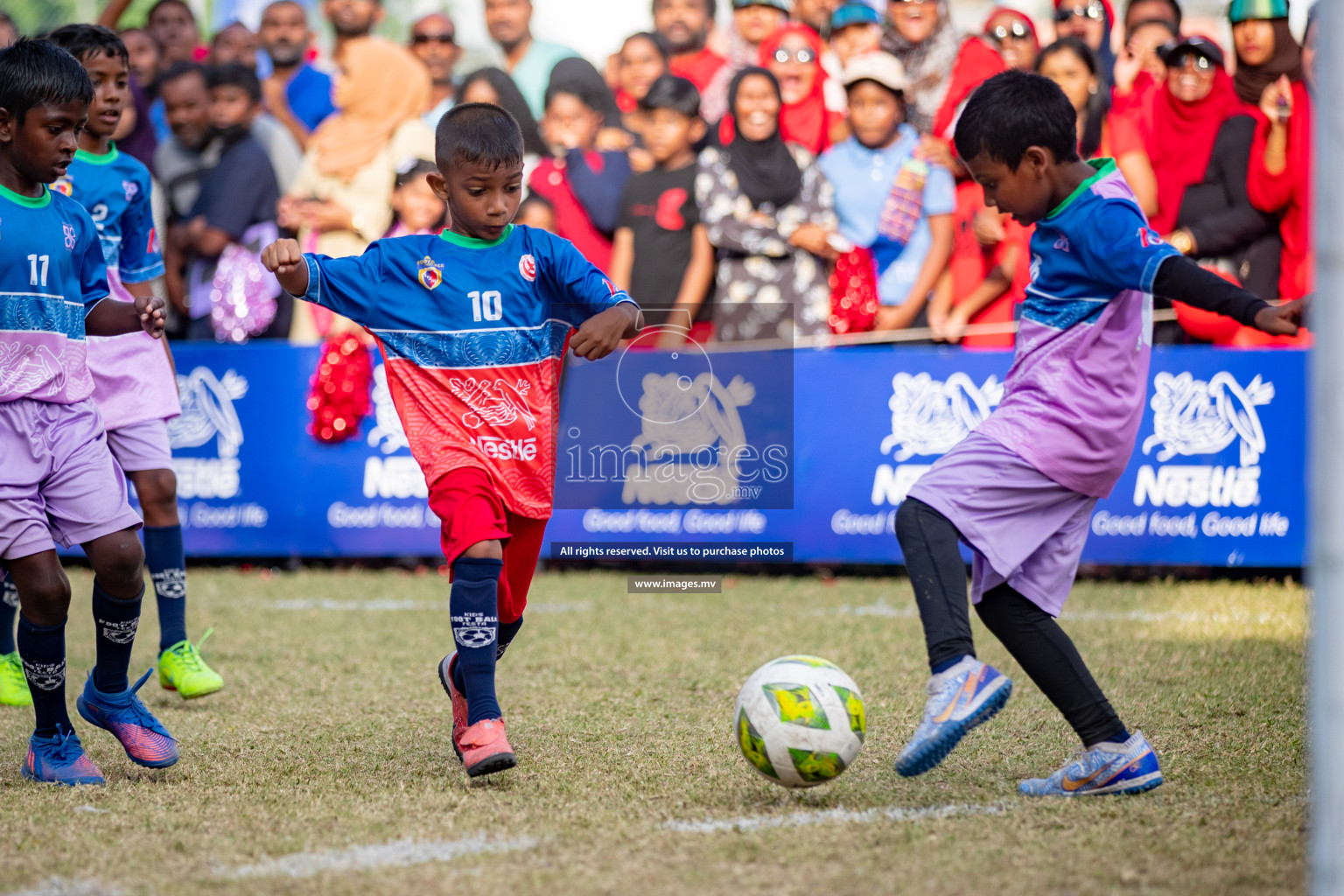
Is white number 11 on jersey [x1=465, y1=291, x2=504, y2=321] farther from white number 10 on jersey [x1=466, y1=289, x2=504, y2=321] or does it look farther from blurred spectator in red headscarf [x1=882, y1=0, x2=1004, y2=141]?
blurred spectator in red headscarf [x1=882, y1=0, x2=1004, y2=141]

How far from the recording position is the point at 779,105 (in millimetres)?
8586

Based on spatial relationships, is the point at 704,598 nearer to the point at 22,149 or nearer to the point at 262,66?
the point at 22,149

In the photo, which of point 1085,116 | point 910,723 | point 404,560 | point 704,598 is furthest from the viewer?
point 404,560

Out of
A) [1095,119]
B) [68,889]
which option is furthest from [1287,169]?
[68,889]

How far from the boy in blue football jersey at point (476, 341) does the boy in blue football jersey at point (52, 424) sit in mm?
660

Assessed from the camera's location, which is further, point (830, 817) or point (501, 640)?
point (501, 640)

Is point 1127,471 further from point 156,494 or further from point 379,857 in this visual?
point 379,857

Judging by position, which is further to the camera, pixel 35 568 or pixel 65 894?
pixel 35 568

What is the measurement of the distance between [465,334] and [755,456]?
3.82 metres

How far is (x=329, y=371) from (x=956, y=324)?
→ 3.82 m

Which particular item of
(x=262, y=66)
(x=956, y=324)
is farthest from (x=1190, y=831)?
(x=262, y=66)

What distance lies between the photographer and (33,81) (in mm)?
3693

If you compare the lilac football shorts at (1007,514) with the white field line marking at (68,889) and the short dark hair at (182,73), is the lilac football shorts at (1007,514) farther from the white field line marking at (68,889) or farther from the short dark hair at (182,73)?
the short dark hair at (182,73)

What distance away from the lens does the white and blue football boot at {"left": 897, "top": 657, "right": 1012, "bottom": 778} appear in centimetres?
318
